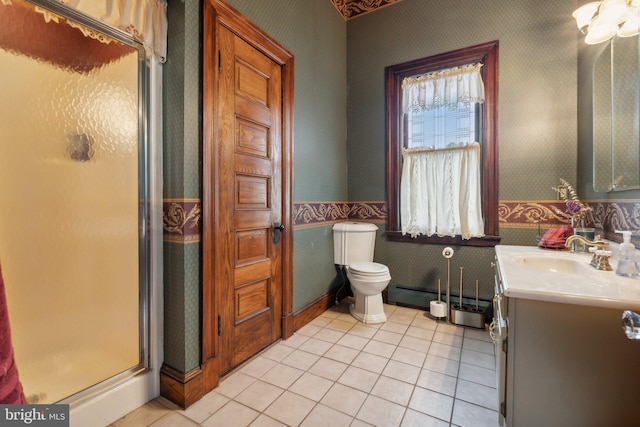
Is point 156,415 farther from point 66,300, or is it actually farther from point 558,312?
point 558,312

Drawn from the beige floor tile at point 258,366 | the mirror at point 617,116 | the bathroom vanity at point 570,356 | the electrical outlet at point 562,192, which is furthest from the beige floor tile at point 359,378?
the electrical outlet at point 562,192

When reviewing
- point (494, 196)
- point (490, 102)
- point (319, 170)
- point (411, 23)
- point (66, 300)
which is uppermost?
point (411, 23)

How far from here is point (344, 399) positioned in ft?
4.93

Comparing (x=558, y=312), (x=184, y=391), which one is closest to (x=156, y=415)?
(x=184, y=391)

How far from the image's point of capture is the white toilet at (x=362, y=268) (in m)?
2.43

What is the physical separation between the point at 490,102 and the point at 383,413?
2.54 m

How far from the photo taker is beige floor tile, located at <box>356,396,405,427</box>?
1345mm

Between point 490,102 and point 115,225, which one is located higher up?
point 490,102

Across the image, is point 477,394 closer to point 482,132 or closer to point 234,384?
point 234,384

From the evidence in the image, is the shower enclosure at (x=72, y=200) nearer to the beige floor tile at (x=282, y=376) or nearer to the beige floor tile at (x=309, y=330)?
the beige floor tile at (x=282, y=376)

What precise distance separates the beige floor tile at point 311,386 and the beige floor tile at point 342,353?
0.82ft

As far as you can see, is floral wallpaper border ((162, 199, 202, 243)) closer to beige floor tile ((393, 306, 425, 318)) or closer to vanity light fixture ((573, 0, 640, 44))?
beige floor tile ((393, 306, 425, 318))

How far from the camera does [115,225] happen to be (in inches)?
54.7

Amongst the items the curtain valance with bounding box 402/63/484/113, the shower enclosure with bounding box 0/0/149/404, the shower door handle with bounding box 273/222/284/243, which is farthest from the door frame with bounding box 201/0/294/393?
the curtain valance with bounding box 402/63/484/113
